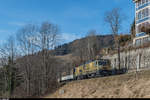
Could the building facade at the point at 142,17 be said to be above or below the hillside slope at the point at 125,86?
above

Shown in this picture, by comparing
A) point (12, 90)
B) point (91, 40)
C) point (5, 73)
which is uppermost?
point (91, 40)

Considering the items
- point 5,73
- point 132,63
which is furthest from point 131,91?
point 5,73

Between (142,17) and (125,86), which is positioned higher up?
(142,17)

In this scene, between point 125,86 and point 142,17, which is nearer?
point 125,86

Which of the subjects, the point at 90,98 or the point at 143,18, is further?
the point at 143,18

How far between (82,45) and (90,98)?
55.9 m

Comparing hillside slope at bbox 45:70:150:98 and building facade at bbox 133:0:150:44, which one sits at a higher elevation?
building facade at bbox 133:0:150:44

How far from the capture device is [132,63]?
34.7 meters

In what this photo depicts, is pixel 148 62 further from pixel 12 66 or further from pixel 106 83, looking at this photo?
pixel 12 66

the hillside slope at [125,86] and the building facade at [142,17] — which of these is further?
the building facade at [142,17]

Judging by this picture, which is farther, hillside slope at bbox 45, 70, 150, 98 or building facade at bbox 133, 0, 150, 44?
building facade at bbox 133, 0, 150, 44

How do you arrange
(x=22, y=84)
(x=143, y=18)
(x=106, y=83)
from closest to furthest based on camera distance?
(x=106, y=83), (x=143, y=18), (x=22, y=84)

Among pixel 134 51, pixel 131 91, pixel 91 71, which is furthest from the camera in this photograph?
pixel 134 51

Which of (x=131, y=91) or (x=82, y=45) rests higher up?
(x=82, y=45)
